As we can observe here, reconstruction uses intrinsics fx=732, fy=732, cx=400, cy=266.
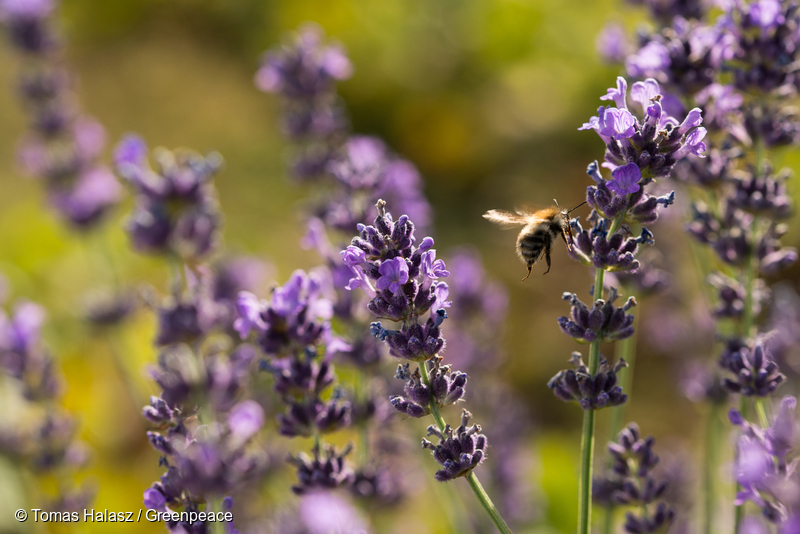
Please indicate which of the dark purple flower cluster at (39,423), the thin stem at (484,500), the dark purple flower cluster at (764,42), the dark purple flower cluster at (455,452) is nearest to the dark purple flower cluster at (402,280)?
the dark purple flower cluster at (455,452)

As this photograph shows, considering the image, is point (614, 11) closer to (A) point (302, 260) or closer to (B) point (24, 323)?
(A) point (302, 260)

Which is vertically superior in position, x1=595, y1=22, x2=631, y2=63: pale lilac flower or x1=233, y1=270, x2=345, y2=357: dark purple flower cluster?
x1=595, y1=22, x2=631, y2=63: pale lilac flower

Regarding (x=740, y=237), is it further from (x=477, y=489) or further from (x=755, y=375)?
(x=477, y=489)

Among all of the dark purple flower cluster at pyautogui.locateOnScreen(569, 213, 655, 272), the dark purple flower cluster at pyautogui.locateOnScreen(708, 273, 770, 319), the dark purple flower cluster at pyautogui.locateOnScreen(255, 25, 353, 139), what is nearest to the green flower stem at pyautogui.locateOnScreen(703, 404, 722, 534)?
the dark purple flower cluster at pyautogui.locateOnScreen(708, 273, 770, 319)

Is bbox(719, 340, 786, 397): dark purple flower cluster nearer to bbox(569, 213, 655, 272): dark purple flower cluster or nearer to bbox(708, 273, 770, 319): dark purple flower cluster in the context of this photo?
bbox(708, 273, 770, 319): dark purple flower cluster

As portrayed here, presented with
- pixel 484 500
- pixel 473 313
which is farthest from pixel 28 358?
pixel 484 500
